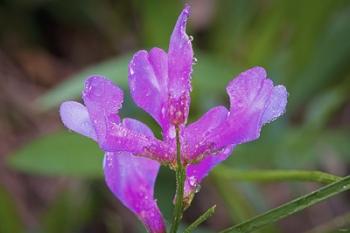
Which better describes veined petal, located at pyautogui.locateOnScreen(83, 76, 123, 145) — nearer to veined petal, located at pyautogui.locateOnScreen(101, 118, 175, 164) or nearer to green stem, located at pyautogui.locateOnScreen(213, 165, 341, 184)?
veined petal, located at pyautogui.locateOnScreen(101, 118, 175, 164)

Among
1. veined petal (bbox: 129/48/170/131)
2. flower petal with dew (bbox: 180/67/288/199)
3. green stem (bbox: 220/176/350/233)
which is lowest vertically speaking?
green stem (bbox: 220/176/350/233)

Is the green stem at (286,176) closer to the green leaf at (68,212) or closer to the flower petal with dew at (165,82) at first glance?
the flower petal with dew at (165,82)

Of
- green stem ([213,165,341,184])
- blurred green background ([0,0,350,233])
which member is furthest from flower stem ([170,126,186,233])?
blurred green background ([0,0,350,233])

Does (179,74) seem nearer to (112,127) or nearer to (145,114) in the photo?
(112,127)

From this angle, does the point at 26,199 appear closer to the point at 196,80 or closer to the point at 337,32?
the point at 196,80

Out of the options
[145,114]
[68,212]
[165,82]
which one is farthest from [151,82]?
[145,114]

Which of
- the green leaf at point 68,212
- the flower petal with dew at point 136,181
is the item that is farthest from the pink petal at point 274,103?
the green leaf at point 68,212
